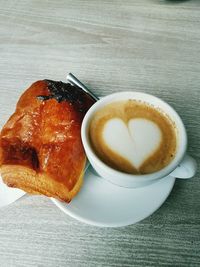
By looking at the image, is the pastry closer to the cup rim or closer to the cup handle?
the cup rim

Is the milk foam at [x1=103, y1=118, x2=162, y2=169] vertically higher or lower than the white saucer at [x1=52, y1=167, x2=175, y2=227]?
higher

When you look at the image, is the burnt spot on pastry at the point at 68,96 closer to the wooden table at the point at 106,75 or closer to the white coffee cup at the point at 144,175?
the white coffee cup at the point at 144,175

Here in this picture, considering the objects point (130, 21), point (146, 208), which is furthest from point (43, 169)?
point (130, 21)

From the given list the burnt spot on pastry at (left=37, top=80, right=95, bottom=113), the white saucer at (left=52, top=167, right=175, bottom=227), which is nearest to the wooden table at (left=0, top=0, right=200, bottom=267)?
the white saucer at (left=52, top=167, right=175, bottom=227)

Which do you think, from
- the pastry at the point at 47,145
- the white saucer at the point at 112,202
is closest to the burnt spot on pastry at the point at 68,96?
the pastry at the point at 47,145

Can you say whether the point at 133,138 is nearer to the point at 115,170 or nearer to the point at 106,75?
the point at 115,170

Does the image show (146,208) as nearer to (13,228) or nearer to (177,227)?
(177,227)

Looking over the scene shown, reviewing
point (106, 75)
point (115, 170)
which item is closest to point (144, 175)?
point (115, 170)
